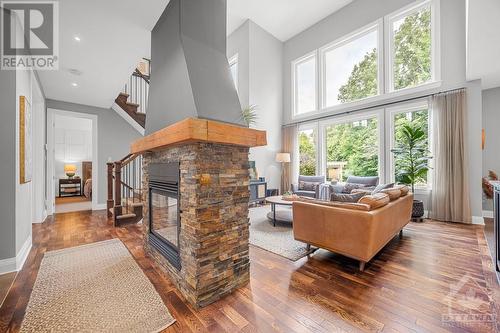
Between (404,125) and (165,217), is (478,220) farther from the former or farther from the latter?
(165,217)

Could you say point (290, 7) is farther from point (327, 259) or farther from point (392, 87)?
point (327, 259)

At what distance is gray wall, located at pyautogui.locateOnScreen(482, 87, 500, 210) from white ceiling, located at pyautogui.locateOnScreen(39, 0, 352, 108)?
398cm

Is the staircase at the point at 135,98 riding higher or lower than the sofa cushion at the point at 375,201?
higher

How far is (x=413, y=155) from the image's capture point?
14.7 feet

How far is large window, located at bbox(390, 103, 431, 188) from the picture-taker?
183 inches

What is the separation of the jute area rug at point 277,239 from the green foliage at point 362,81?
4052 mm

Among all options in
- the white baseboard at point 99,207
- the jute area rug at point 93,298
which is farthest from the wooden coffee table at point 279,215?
the white baseboard at point 99,207

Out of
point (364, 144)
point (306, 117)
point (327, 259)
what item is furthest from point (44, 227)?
point (364, 144)

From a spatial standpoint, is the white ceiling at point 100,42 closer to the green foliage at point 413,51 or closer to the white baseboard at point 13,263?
the white baseboard at point 13,263

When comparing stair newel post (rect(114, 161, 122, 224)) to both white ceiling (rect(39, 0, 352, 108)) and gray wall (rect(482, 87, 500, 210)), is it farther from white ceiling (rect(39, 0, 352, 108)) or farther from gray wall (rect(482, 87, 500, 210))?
gray wall (rect(482, 87, 500, 210))

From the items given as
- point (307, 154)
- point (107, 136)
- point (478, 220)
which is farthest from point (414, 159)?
point (107, 136)

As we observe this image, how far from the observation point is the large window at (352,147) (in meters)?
5.47

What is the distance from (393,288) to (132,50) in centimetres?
431

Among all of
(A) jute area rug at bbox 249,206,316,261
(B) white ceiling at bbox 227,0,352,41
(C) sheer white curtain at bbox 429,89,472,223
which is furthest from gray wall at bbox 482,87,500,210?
(A) jute area rug at bbox 249,206,316,261
